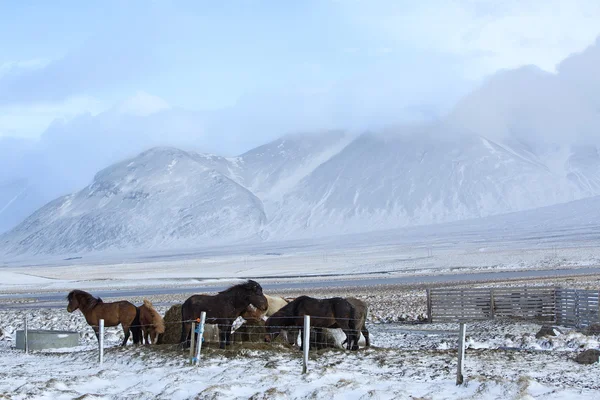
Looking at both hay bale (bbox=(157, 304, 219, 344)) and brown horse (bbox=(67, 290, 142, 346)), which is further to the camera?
brown horse (bbox=(67, 290, 142, 346))

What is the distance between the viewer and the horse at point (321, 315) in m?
17.2

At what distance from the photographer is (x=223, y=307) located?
17.3 m

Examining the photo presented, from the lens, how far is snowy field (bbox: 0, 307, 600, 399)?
1234 centimetres

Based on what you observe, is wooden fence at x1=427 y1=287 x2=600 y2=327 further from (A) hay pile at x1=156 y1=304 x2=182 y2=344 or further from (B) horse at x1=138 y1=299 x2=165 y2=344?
(B) horse at x1=138 y1=299 x2=165 y2=344

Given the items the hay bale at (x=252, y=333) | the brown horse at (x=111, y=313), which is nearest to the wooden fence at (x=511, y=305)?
the hay bale at (x=252, y=333)

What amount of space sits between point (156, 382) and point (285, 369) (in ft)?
7.37

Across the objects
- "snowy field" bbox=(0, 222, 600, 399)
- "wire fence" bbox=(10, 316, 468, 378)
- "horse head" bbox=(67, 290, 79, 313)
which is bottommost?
"snowy field" bbox=(0, 222, 600, 399)

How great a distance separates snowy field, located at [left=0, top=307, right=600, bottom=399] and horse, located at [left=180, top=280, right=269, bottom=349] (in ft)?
1.81

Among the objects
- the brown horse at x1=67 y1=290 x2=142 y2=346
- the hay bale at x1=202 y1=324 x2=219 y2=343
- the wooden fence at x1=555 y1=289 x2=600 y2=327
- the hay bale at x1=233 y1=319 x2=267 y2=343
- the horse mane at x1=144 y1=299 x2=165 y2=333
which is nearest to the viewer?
the hay bale at x1=202 y1=324 x2=219 y2=343

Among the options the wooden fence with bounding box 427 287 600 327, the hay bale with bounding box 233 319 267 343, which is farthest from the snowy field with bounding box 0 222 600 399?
the wooden fence with bounding box 427 287 600 327

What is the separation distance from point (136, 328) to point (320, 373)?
7.24m

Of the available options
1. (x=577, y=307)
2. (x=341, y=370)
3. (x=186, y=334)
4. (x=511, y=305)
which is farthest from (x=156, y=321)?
(x=511, y=305)

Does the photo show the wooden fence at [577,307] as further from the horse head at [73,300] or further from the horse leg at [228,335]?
the horse head at [73,300]

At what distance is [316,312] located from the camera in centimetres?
1734
